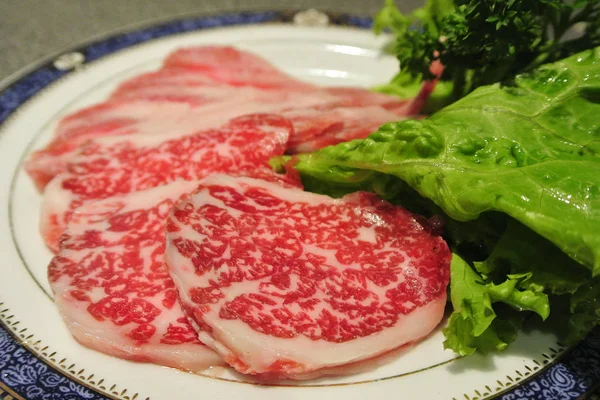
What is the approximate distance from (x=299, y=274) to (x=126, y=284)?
2.67 ft

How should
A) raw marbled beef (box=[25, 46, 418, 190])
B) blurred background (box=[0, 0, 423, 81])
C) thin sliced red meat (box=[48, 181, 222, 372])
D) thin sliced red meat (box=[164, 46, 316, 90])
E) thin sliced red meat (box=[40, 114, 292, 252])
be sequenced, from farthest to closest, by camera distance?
blurred background (box=[0, 0, 423, 81]) → thin sliced red meat (box=[164, 46, 316, 90]) → raw marbled beef (box=[25, 46, 418, 190]) → thin sliced red meat (box=[40, 114, 292, 252]) → thin sliced red meat (box=[48, 181, 222, 372])

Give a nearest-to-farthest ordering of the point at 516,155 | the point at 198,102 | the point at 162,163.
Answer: the point at 516,155 → the point at 162,163 → the point at 198,102

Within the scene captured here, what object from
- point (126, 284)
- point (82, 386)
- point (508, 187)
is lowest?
point (82, 386)

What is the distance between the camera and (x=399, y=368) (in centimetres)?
225

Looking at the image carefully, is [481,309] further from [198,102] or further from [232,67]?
[232,67]

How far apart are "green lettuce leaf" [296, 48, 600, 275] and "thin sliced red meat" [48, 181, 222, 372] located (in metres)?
0.88

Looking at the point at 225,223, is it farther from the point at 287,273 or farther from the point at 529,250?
the point at 529,250

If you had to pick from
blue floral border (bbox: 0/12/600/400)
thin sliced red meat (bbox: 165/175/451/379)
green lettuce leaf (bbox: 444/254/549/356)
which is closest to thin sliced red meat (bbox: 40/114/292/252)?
thin sliced red meat (bbox: 165/175/451/379)

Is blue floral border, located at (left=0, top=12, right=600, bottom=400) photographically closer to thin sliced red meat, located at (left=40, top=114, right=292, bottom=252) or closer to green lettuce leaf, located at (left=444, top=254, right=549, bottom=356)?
green lettuce leaf, located at (left=444, top=254, right=549, bottom=356)

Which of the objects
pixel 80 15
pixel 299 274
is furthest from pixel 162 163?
pixel 80 15

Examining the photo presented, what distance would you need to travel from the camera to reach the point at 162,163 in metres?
2.92

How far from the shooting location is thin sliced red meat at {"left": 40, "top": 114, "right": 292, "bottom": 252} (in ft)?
9.35

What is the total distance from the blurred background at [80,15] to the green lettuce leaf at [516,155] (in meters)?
2.53

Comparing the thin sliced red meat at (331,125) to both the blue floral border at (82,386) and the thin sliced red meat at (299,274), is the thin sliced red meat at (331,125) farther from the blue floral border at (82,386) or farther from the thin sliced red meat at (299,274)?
the blue floral border at (82,386)
